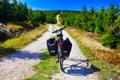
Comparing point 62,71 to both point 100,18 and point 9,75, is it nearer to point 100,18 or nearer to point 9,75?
point 9,75

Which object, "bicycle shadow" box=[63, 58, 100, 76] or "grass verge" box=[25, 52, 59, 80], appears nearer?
"grass verge" box=[25, 52, 59, 80]

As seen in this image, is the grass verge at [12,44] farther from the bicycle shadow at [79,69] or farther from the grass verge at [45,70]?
the bicycle shadow at [79,69]

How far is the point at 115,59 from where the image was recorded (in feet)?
49.4

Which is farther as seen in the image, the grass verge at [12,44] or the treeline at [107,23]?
the treeline at [107,23]

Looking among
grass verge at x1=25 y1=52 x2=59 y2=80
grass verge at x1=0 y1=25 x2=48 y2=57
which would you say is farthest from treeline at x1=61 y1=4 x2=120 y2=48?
grass verge at x1=25 y1=52 x2=59 y2=80

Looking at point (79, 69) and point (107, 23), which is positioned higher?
point (107, 23)

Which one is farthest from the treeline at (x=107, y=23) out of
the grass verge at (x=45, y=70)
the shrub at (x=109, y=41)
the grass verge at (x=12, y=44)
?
the grass verge at (x=45, y=70)

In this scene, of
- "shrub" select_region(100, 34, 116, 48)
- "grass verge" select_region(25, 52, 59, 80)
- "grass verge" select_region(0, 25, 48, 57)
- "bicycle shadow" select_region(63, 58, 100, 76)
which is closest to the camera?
"grass verge" select_region(25, 52, 59, 80)

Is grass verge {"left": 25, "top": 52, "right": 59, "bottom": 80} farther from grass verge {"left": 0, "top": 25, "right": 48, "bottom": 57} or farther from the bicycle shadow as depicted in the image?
grass verge {"left": 0, "top": 25, "right": 48, "bottom": 57}

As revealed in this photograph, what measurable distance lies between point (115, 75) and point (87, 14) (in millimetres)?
55606

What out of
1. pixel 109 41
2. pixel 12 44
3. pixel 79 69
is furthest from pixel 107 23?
pixel 79 69

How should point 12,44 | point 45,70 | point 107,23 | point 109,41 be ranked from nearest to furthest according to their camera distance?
point 45,70, point 12,44, point 109,41, point 107,23

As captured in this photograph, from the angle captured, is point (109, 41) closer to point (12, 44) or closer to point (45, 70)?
point (12, 44)

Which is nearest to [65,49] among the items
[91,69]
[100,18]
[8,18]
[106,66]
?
[91,69]
